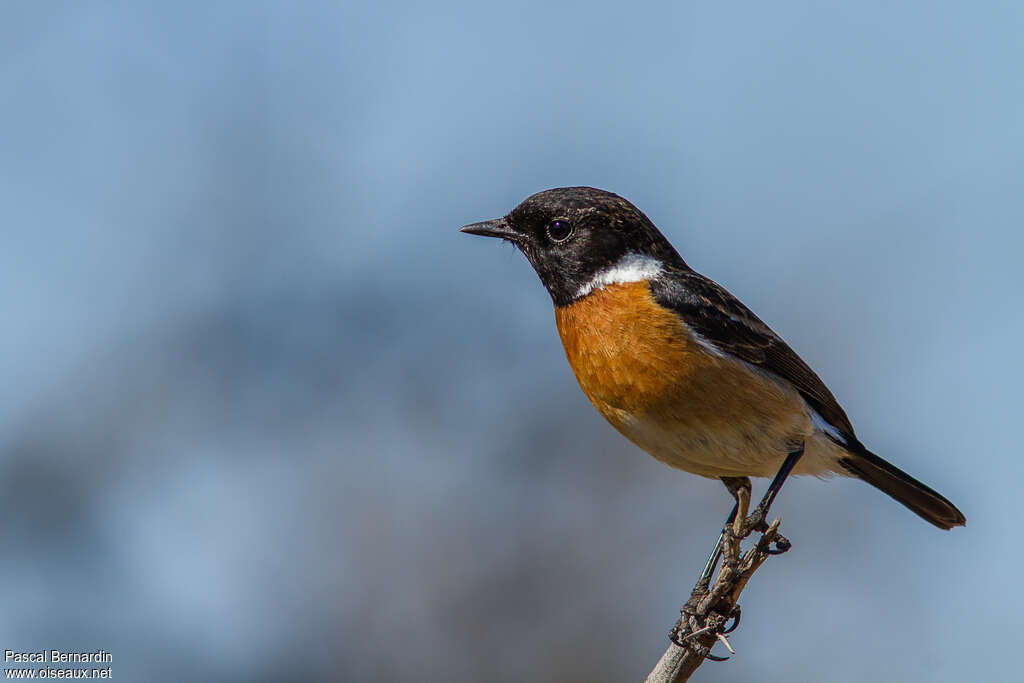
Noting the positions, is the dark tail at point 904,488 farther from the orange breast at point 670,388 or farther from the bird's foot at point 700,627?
the bird's foot at point 700,627

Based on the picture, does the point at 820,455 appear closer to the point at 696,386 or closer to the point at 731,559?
the point at 696,386

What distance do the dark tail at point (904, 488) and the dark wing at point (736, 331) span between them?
170 millimetres

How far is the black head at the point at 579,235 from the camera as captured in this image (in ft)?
17.5

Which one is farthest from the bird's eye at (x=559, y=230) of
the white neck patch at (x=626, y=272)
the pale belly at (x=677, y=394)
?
the pale belly at (x=677, y=394)

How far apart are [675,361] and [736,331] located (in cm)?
56

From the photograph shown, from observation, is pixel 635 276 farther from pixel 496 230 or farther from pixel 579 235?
pixel 496 230

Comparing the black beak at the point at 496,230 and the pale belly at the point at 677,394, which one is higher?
the black beak at the point at 496,230

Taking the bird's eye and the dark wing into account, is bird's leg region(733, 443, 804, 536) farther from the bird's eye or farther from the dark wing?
the bird's eye

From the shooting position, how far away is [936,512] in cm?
539

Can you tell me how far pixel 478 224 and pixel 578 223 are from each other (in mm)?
639

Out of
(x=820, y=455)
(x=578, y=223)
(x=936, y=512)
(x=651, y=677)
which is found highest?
(x=578, y=223)

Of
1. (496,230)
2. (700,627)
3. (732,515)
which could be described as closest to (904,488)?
(732,515)

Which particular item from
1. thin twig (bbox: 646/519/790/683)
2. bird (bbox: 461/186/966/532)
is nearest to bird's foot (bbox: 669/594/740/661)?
thin twig (bbox: 646/519/790/683)

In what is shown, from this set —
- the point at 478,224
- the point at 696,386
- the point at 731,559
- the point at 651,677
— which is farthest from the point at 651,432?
the point at 478,224
